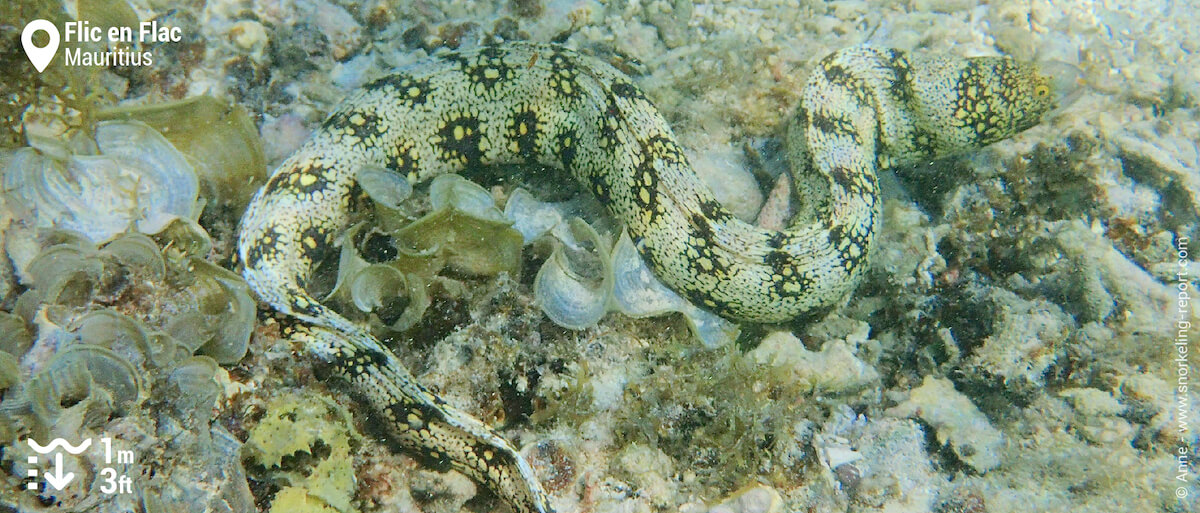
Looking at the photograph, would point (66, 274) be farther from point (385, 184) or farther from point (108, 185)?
point (385, 184)

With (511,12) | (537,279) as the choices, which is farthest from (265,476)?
(511,12)

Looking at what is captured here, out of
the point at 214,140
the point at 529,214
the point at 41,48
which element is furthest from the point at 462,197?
the point at 41,48

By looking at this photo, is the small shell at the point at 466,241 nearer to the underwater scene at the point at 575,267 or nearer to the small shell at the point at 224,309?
the underwater scene at the point at 575,267

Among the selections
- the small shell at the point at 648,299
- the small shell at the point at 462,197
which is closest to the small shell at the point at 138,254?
the small shell at the point at 462,197

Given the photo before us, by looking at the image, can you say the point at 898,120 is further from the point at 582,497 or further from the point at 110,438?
the point at 110,438

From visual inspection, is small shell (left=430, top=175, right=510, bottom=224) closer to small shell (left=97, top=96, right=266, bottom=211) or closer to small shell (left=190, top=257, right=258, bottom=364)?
small shell (left=190, top=257, right=258, bottom=364)
